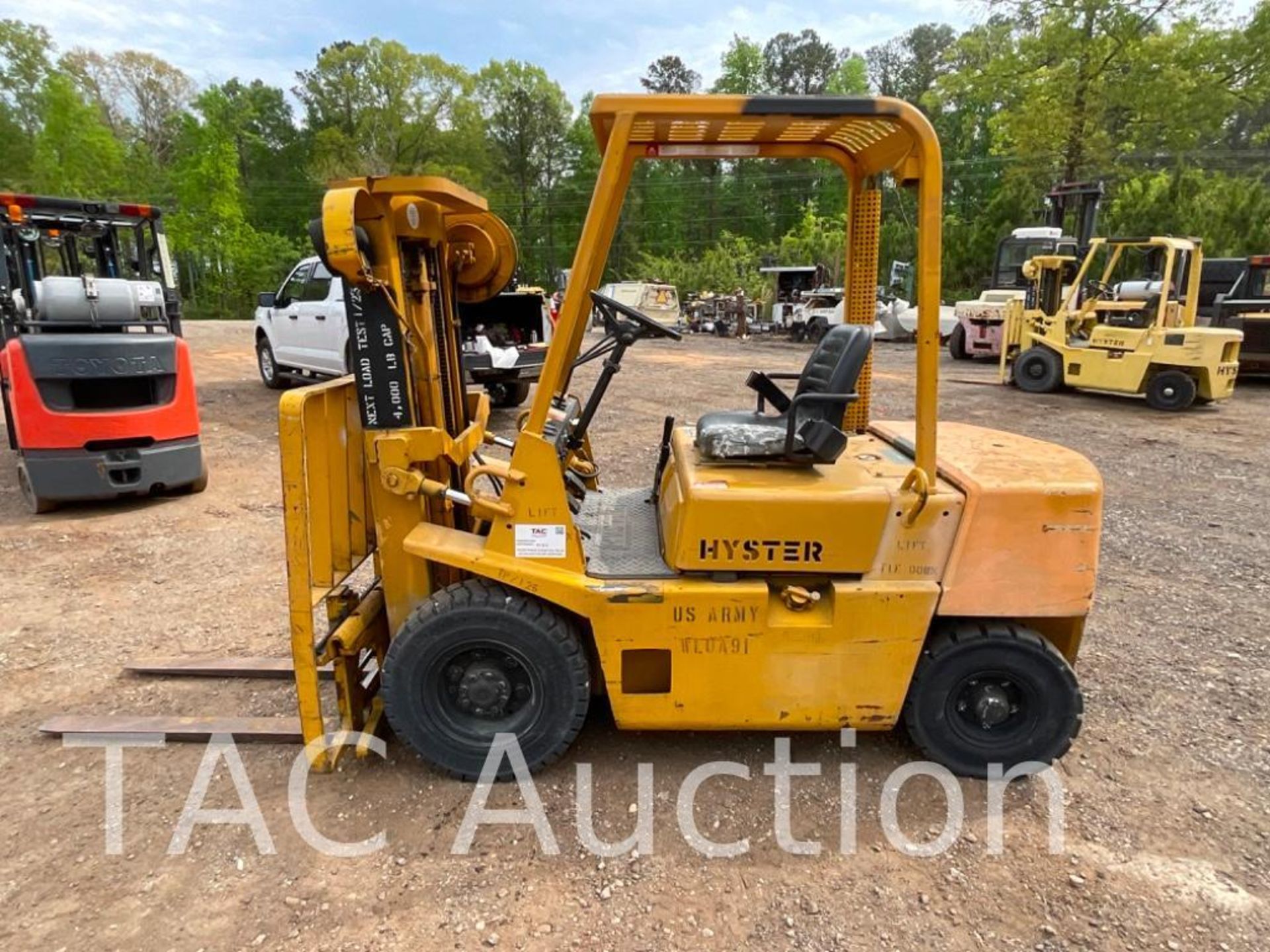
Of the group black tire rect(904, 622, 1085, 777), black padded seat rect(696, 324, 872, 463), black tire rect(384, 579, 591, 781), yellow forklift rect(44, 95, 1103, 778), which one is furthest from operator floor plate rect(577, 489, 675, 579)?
black tire rect(904, 622, 1085, 777)

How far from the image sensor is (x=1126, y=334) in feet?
41.3

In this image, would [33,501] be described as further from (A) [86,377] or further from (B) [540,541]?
(B) [540,541]

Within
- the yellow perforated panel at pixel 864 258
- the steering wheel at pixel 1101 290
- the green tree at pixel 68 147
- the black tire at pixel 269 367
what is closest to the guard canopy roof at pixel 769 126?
the yellow perforated panel at pixel 864 258

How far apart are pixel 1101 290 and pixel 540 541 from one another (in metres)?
13.3

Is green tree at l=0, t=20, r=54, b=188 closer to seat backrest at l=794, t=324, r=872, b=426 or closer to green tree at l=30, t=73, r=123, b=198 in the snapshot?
green tree at l=30, t=73, r=123, b=198

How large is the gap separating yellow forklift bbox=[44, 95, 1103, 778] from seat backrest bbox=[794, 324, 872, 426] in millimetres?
13

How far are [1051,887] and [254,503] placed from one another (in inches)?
269

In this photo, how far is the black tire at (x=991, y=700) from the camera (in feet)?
10.5

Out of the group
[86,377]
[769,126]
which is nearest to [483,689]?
[769,126]

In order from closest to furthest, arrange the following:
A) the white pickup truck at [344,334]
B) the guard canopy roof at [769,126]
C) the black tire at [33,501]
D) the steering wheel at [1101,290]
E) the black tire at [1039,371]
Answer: the guard canopy roof at [769,126] → the black tire at [33,501] → the white pickup truck at [344,334] → the steering wheel at [1101,290] → the black tire at [1039,371]

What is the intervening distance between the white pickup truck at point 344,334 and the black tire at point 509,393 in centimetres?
1

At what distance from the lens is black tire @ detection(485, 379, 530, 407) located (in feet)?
37.9

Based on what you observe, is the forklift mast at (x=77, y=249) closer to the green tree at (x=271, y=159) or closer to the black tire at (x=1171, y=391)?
the black tire at (x=1171, y=391)

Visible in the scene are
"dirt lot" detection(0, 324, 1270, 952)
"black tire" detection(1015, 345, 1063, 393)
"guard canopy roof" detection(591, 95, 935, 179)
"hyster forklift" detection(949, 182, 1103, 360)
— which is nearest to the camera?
"dirt lot" detection(0, 324, 1270, 952)
